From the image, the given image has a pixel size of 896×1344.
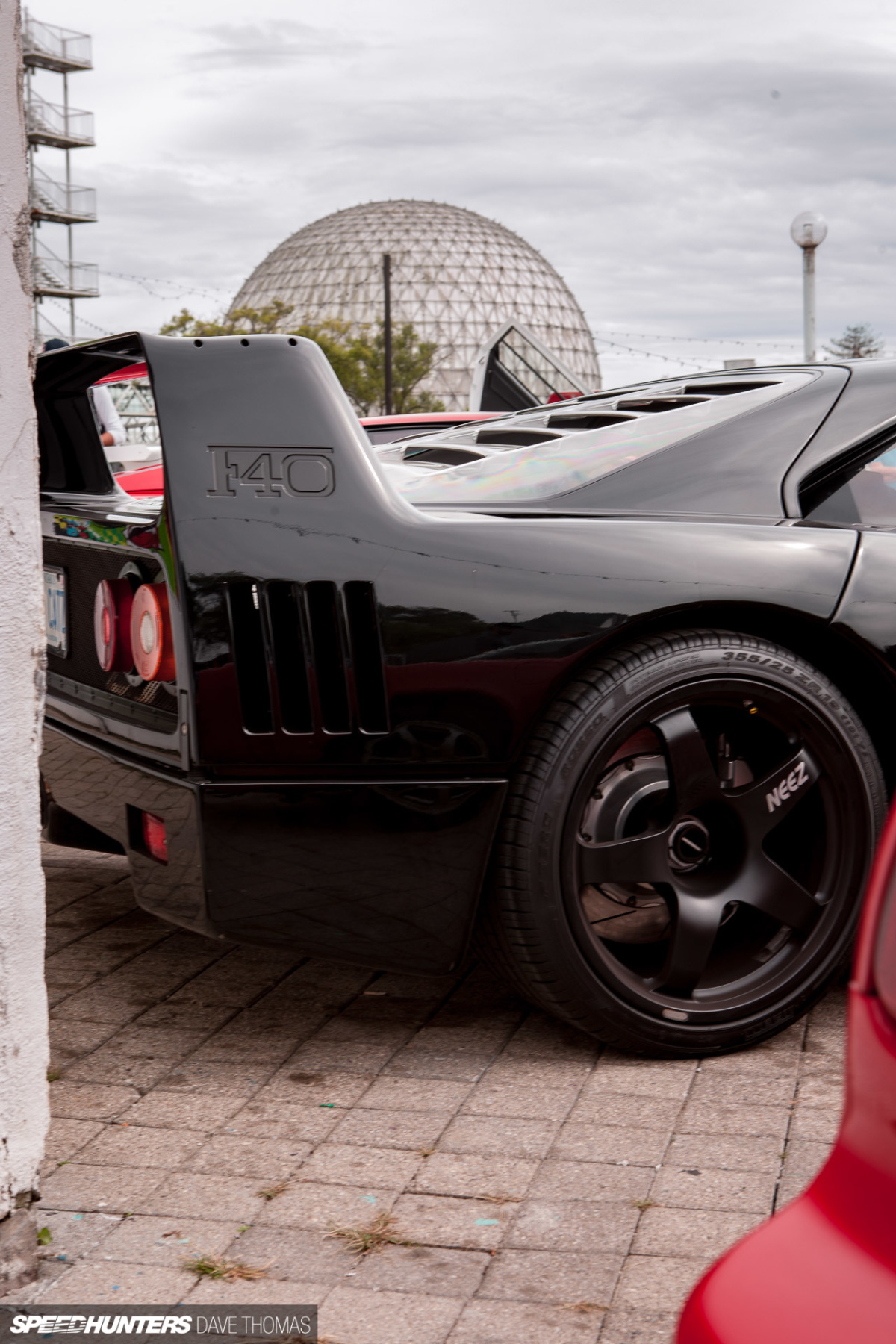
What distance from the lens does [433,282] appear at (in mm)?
82312

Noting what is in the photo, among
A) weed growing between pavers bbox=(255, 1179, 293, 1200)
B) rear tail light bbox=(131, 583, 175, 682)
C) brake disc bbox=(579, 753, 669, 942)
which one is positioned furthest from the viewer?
brake disc bbox=(579, 753, 669, 942)

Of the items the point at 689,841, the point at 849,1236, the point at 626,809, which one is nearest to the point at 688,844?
the point at 689,841

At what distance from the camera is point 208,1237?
234 cm

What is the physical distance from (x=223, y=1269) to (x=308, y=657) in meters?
1.13

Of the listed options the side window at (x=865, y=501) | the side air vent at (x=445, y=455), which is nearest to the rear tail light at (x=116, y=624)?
the side air vent at (x=445, y=455)

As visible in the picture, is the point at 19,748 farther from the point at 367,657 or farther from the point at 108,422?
the point at 108,422

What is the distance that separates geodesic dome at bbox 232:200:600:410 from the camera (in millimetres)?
80125

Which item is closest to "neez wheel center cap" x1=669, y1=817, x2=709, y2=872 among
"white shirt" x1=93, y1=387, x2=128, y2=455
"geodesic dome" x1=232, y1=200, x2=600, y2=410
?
"white shirt" x1=93, y1=387, x2=128, y2=455

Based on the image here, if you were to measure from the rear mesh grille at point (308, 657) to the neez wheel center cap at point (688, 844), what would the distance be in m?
0.70

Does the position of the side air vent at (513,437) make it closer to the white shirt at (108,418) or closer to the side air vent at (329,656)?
the side air vent at (329,656)

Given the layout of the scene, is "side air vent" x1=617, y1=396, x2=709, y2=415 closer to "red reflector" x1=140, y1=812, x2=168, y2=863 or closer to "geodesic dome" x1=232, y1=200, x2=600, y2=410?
"red reflector" x1=140, y1=812, x2=168, y2=863

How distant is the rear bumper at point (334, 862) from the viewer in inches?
109

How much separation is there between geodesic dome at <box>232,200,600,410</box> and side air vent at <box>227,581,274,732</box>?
76.0 m

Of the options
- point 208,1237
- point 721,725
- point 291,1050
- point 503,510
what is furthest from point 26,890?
point 721,725
